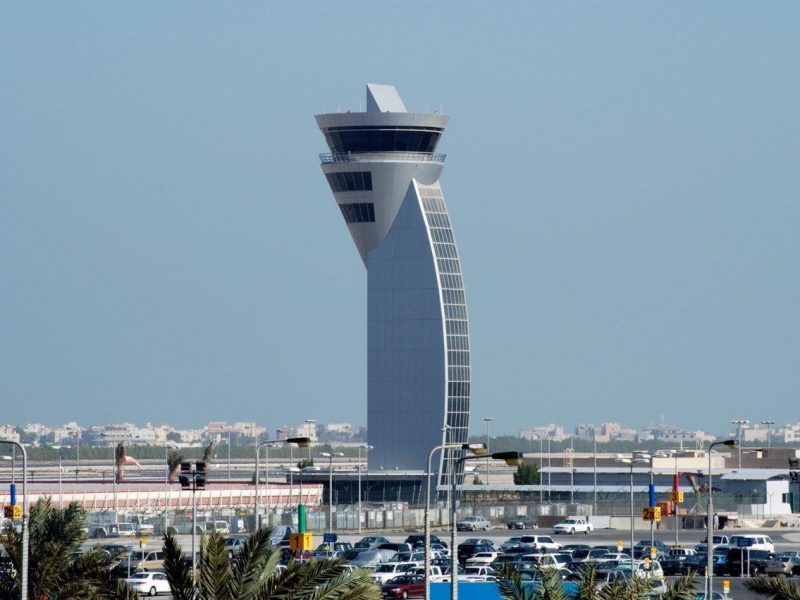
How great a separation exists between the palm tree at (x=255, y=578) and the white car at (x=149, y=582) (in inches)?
1523

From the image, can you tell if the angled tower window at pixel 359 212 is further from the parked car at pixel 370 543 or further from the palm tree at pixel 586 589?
the palm tree at pixel 586 589

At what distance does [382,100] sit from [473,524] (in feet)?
180

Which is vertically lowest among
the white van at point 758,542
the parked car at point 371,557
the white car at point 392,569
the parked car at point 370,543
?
the white car at point 392,569

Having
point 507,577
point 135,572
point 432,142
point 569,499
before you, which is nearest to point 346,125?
point 432,142

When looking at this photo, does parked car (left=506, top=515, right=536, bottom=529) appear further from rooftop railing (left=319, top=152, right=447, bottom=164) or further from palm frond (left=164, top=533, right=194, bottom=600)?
palm frond (left=164, top=533, right=194, bottom=600)

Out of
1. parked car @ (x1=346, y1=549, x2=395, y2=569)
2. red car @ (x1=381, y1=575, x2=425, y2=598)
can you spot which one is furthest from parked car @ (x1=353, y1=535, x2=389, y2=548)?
red car @ (x1=381, y1=575, x2=425, y2=598)

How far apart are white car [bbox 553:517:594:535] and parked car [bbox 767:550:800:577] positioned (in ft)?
101

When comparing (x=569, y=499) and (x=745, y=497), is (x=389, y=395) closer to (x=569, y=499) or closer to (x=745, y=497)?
(x=569, y=499)

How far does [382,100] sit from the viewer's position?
16362cm

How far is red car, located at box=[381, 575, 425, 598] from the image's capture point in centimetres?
6800

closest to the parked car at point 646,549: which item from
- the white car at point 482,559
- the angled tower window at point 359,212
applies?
the white car at point 482,559

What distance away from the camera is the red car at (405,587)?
6800cm

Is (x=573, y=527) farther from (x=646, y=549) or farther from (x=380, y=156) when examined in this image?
(x=380, y=156)

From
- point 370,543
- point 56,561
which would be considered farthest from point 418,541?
point 56,561
